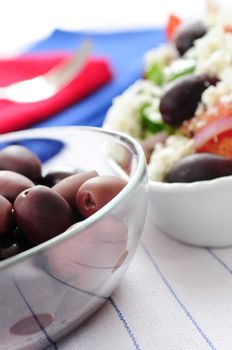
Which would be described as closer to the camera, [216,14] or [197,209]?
[197,209]

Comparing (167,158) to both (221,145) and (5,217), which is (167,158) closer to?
(221,145)

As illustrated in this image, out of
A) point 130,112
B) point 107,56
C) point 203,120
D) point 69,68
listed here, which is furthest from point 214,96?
point 107,56

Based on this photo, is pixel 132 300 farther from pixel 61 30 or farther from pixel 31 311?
pixel 61 30

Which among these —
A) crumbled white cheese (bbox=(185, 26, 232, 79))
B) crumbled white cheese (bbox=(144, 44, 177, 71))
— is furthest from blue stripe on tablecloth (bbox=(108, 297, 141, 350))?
crumbled white cheese (bbox=(144, 44, 177, 71))

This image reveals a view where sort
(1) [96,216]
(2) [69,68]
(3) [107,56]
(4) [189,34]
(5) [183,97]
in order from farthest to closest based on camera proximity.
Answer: (3) [107,56] → (2) [69,68] → (4) [189,34] → (5) [183,97] → (1) [96,216]

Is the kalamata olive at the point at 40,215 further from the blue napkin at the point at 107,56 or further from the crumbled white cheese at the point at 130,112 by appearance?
the blue napkin at the point at 107,56

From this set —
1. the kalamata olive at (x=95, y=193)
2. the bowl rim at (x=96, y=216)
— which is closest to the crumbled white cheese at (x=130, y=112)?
the bowl rim at (x=96, y=216)

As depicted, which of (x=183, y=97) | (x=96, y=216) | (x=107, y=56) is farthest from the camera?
(x=107, y=56)

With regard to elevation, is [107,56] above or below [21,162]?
below
